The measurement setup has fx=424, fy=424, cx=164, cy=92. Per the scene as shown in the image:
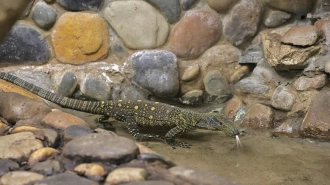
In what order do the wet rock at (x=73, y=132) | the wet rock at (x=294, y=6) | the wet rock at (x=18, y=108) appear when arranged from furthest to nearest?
the wet rock at (x=294, y=6)
the wet rock at (x=18, y=108)
the wet rock at (x=73, y=132)

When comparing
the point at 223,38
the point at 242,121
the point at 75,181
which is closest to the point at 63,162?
the point at 75,181

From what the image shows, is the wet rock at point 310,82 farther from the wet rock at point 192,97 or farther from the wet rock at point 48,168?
the wet rock at point 48,168

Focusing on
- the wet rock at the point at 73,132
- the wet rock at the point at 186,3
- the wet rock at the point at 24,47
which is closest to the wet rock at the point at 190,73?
the wet rock at the point at 186,3

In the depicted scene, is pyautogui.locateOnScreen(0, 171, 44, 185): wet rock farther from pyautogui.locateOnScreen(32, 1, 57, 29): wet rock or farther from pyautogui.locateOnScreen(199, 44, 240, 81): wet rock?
pyautogui.locateOnScreen(199, 44, 240, 81): wet rock

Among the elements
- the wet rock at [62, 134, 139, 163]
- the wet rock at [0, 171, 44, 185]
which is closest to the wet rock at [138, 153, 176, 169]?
the wet rock at [62, 134, 139, 163]

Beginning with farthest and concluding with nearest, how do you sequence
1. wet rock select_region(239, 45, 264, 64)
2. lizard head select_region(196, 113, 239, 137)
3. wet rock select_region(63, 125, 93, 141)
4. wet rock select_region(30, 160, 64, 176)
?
wet rock select_region(239, 45, 264, 64)
lizard head select_region(196, 113, 239, 137)
wet rock select_region(63, 125, 93, 141)
wet rock select_region(30, 160, 64, 176)

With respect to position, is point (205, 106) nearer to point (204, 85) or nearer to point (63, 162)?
point (204, 85)

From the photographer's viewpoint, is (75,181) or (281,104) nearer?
(75,181)
